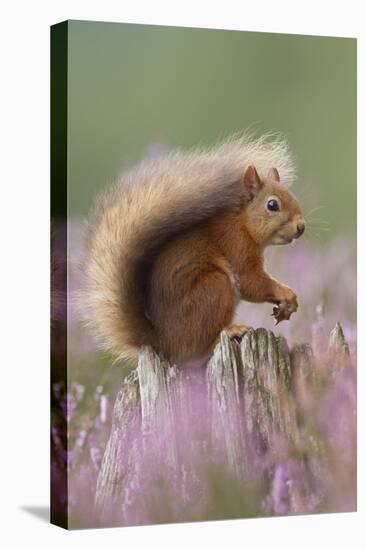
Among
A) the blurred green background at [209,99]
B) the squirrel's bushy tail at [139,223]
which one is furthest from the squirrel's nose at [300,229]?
the squirrel's bushy tail at [139,223]

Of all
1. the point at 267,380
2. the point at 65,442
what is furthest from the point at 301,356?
the point at 65,442

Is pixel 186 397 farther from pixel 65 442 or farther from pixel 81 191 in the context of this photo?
pixel 81 191

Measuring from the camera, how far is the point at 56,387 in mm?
7746

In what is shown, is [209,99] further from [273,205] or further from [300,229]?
[300,229]

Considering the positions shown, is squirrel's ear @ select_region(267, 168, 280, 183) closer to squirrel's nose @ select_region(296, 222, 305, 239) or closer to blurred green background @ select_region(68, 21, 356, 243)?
blurred green background @ select_region(68, 21, 356, 243)

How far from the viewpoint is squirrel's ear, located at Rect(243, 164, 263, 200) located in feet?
26.2

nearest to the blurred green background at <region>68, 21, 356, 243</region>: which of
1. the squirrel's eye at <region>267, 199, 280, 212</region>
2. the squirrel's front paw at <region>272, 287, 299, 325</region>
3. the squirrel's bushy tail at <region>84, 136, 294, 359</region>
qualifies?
the squirrel's bushy tail at <region>84, 136, 294, 359</region>

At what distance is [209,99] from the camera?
26.3 feet

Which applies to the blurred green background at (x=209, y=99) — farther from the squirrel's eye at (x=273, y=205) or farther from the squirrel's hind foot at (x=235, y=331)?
the squirrel's hind foot at (x=235, y=331)

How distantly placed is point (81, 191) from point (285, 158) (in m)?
1.25

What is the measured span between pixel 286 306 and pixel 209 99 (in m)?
1.18

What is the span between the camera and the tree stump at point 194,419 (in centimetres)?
769

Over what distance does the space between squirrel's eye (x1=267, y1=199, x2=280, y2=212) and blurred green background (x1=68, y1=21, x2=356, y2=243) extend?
0.23 meters

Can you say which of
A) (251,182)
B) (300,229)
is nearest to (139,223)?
(251,182)
